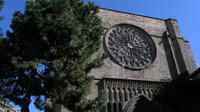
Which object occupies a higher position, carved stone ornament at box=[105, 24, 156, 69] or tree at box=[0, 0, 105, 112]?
carved stone ornament at box=[105, 24, 156, 69]

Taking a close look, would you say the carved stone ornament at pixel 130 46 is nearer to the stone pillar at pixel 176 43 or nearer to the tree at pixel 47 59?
the stone pillar at pixel 176 43

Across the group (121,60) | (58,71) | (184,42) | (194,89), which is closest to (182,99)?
(194,89)

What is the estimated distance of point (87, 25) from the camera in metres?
7.96

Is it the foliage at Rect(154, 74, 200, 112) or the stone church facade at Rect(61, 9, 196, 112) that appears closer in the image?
the foliage at Rect(154, 74, 200, 112)

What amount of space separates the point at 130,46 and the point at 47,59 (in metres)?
7.46

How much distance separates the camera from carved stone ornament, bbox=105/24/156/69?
12.7 m

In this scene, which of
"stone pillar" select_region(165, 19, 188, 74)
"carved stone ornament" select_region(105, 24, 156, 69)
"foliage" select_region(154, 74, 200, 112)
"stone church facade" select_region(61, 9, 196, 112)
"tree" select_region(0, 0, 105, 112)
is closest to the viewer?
"tree" select_region(0, 0, 105, 112)

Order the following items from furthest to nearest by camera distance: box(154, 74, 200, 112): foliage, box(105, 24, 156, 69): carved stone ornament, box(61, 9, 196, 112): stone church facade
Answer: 1. box(105, 24, 156, 69): carved stone ornament
2. box(61, 9, 196, 112): stone church facade
3. box(154, 74, 200, 112): foliage

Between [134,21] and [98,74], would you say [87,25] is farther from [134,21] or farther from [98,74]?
[134,21]

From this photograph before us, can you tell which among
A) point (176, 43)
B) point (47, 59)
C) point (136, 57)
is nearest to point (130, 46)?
point (136, 57)

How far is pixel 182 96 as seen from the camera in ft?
23.5

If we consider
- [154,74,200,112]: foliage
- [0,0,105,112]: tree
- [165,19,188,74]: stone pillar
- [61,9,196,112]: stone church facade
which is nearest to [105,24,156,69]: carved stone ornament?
[61,9,196,112]: stone church facade

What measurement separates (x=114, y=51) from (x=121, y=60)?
69cm

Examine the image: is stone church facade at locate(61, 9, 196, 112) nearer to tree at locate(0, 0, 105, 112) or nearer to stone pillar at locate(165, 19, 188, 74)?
stone pillar at locate(165, 19, 188, 74)
